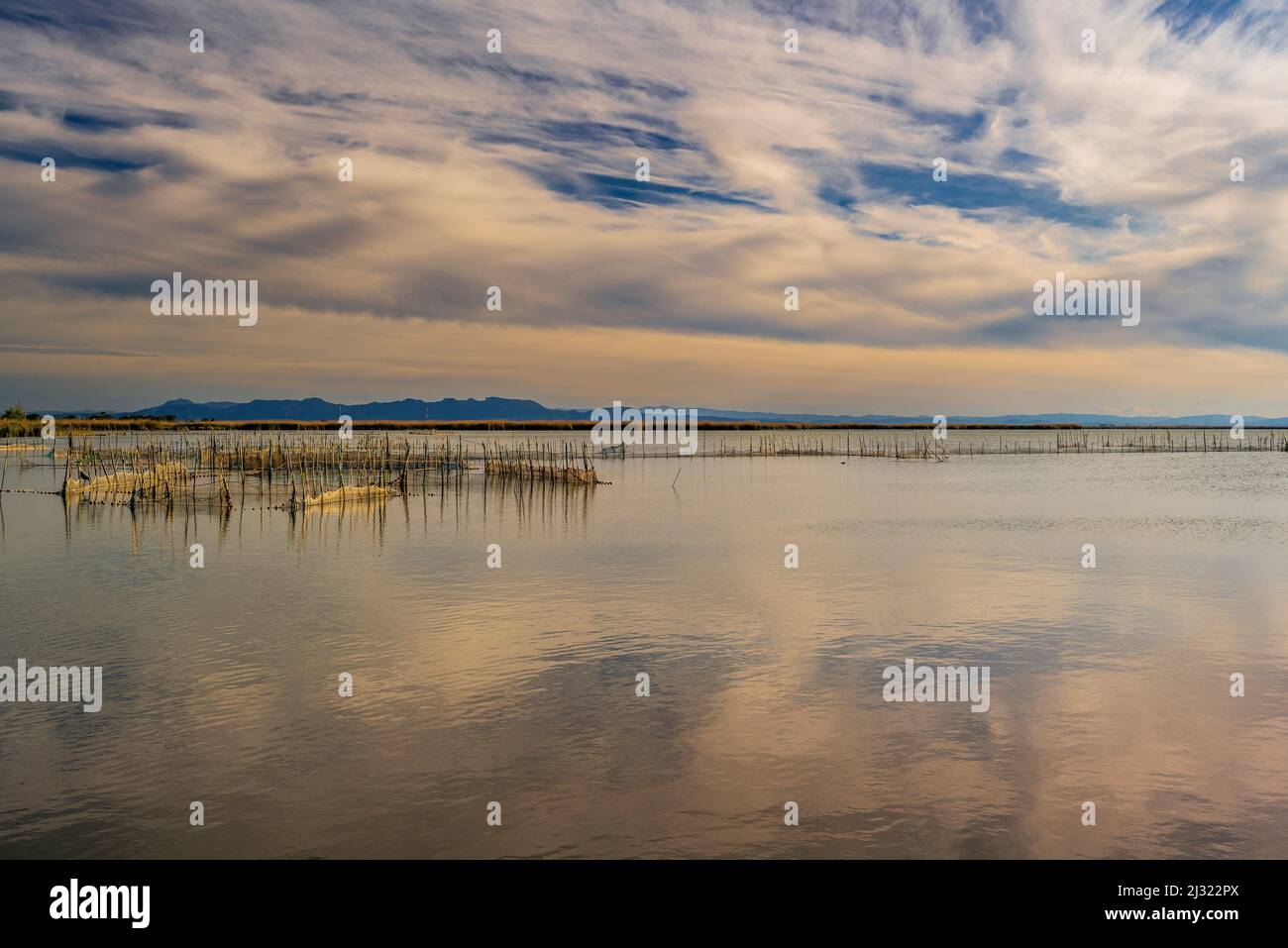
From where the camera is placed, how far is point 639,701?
9922mm

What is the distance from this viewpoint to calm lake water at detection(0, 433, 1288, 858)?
6.90m

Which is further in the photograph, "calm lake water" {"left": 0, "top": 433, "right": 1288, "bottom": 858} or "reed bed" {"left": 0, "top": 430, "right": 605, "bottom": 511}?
"reed bed" {"left": 0, "top": 430, "right": 605, "bottom": 511}

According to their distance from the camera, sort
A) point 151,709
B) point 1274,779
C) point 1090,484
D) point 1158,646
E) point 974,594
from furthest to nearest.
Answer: point 1090,484, point 974,594, point 1158,646, point 151,709, point 1274,779

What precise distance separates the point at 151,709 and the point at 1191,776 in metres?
10.2

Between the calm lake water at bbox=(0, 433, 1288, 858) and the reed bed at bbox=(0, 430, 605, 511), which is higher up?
the reed bed at bbox=(0, 430, 605, 511)

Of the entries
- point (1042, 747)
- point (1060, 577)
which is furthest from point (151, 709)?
point (1060, 577)

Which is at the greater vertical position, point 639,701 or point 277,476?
point 277,476

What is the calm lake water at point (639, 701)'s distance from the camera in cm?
690

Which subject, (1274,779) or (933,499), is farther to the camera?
(933,499)

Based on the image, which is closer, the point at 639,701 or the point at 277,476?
the point at 639,701

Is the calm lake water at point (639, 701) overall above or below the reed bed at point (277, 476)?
below

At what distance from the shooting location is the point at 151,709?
31.2 ft

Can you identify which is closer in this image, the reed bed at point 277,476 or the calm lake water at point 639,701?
the calm lake water at point 639,701
